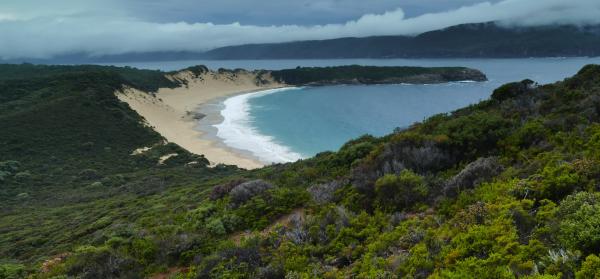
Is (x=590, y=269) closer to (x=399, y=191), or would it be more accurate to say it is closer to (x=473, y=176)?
(x=473, y=176)

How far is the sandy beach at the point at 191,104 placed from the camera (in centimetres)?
4278

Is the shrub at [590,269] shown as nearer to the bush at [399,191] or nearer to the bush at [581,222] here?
the bush at [581,222]

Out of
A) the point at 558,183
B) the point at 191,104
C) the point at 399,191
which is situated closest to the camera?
the point at 558,183

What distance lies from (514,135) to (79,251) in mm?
9509

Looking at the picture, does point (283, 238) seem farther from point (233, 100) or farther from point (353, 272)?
point (233, 100)

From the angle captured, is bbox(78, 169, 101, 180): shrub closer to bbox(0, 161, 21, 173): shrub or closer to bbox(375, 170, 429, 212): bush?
bbox(0, 161, 21, 173): shrub

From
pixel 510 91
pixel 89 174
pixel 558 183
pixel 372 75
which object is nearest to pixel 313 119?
pixel 89 174

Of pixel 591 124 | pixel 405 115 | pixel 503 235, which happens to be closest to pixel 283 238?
pixel 503 235

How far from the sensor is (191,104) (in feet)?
282

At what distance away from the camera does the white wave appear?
40.5 meters

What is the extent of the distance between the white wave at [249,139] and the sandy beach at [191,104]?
1.71 metres

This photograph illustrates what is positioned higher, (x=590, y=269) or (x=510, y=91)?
(x=510, y=91)

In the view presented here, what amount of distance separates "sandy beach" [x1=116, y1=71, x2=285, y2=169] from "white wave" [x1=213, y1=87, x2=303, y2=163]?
1.71 metres

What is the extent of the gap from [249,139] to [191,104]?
40.4 m
